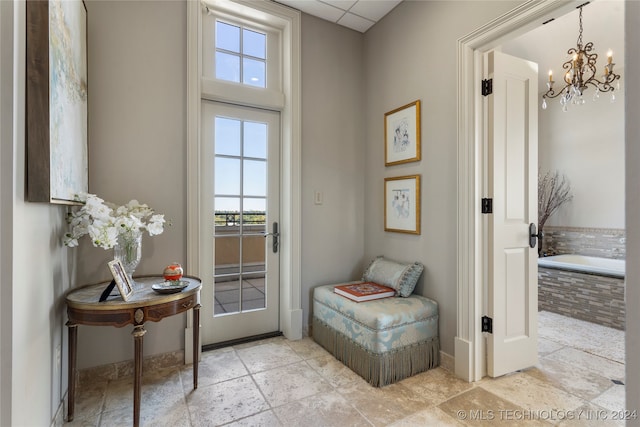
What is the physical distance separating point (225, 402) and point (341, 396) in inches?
27.0

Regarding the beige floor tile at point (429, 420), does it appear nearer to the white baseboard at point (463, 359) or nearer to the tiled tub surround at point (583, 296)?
the white baseboard at point (463, 359)

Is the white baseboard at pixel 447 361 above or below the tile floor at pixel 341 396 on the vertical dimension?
above

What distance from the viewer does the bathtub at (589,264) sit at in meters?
3.13

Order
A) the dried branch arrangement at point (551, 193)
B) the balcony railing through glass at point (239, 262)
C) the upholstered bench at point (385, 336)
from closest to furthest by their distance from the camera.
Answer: the upholstered bench at point (385, 336), the balcony railing through glass at point (239, 262), the dried branch arrangement at point (551, 193)

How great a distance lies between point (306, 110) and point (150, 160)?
4.43ft

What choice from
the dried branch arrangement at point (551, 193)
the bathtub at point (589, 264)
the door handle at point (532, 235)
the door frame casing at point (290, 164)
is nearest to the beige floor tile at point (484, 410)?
the door handle at point (532, 235)

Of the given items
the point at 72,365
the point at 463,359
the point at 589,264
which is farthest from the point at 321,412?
the point at 589,264

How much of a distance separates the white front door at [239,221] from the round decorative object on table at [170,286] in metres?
0.66

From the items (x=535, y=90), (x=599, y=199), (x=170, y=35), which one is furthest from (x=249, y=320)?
(x=599, y=199)

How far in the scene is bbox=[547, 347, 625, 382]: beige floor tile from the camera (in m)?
2.16

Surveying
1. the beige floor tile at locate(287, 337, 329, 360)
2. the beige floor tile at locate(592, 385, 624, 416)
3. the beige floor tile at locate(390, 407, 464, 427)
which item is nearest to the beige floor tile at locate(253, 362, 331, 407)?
the beige floor tile at locate(287, 337, 329, 360)

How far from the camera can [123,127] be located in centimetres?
213

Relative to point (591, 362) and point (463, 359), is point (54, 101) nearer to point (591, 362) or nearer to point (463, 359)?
point (463, 359)
